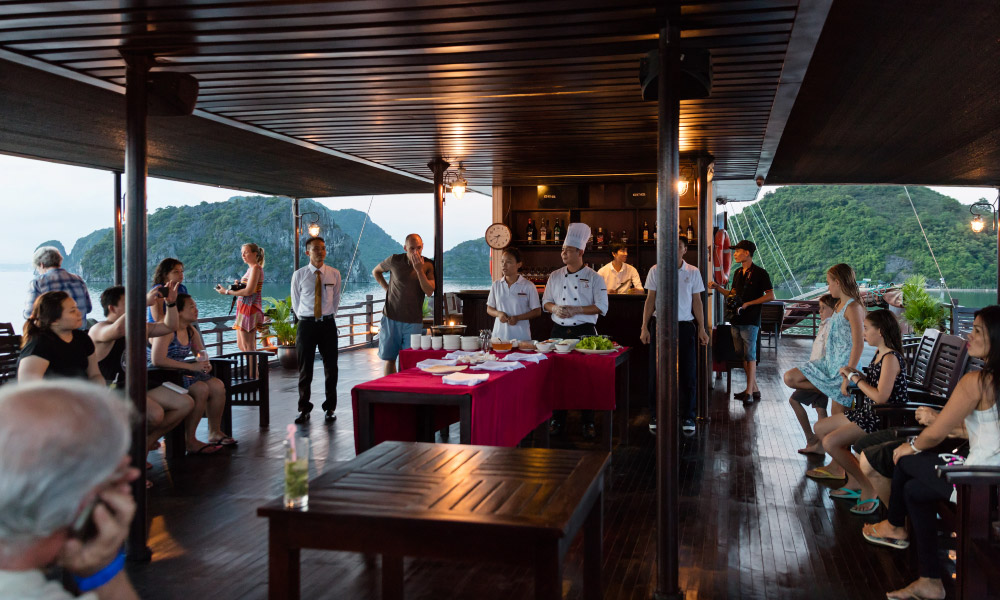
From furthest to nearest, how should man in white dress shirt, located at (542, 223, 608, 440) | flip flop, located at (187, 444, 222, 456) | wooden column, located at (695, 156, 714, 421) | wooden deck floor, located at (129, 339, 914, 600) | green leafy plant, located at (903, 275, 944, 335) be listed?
green leafy plant, located at (903, 275, 944, 335) < wooden column, located at (695, 156, 714, 421) < man in white dress shirt, located at (542, 223, 608, 440) < flip flop, located at (187, 444, 222, 456) < wooden deck floor, located at (129, 339, 914, 600)

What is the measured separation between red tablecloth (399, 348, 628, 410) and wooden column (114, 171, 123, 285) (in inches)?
205

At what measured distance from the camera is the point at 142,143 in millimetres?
3779

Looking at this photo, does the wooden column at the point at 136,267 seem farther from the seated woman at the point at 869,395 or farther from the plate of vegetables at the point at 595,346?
the seated woman at the point at 869,395

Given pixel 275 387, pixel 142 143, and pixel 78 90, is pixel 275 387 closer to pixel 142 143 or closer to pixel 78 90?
pixel 78 90

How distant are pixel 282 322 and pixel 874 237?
3248cm

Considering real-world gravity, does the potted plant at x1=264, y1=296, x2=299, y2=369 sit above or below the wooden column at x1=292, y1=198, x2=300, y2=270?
below

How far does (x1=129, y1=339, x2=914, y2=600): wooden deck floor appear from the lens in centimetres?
335

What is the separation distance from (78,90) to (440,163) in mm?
4069

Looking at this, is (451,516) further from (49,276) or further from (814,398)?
(49,276)

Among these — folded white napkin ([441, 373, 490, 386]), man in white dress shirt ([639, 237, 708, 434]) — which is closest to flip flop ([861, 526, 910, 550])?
folded white napkin ([441, 373, 490, 386])

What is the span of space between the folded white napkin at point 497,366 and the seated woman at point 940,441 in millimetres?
2205

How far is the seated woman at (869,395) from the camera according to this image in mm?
4125

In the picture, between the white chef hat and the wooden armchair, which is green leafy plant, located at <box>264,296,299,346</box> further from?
the wooden armchair

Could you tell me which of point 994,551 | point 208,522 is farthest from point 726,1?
point 208,522
